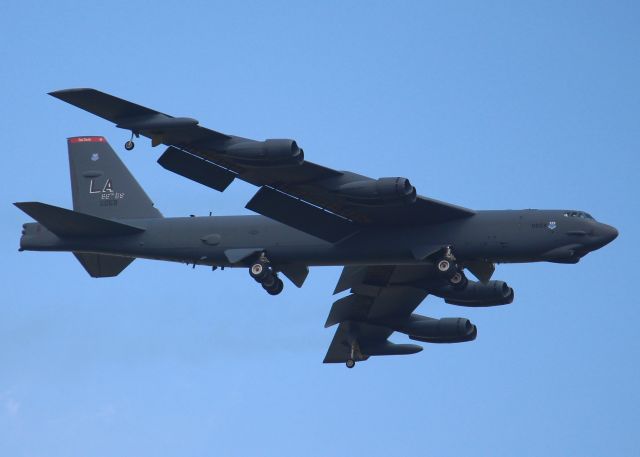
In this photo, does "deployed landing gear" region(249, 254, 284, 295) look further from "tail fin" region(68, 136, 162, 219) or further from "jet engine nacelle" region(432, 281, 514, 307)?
"jet engine nacelle" region(432, 281, 514, 307)

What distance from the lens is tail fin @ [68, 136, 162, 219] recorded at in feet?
180

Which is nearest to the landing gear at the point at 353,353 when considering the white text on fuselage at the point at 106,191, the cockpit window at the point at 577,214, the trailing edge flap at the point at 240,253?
the trailing edge flap at the point at 240,253

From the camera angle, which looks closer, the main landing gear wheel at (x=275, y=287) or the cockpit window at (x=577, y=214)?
the cockpit window at (x=577, y=214)

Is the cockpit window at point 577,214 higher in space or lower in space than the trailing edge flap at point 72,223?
higher

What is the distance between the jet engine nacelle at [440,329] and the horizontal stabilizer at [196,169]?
38.9 ft

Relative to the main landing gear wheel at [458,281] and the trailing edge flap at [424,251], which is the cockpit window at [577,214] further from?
the trailing edge flap at [424,251]

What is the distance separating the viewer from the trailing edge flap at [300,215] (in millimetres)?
49719

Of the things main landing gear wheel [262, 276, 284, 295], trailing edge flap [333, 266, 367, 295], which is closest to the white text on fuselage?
main landing gear wheel [262, 276, 284, 295]

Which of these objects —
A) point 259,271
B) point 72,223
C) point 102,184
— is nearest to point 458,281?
point 259,271

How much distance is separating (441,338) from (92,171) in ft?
48.1

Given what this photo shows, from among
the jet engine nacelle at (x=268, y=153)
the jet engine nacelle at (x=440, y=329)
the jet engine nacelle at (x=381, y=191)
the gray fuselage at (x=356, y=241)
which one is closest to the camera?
the jet engine nacelle at (x=268, y=153)

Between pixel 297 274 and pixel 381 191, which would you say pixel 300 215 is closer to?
pixel 297 274

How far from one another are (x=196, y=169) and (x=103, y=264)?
25.0 feet

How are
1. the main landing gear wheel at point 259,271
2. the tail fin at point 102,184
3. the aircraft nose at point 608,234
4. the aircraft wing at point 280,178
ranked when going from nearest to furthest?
the aircraft wing at point 280,178 → the aircraft nose at point 608,234 → the main landing gear wheel at point 259,271 → the tail fin at point 102,184
